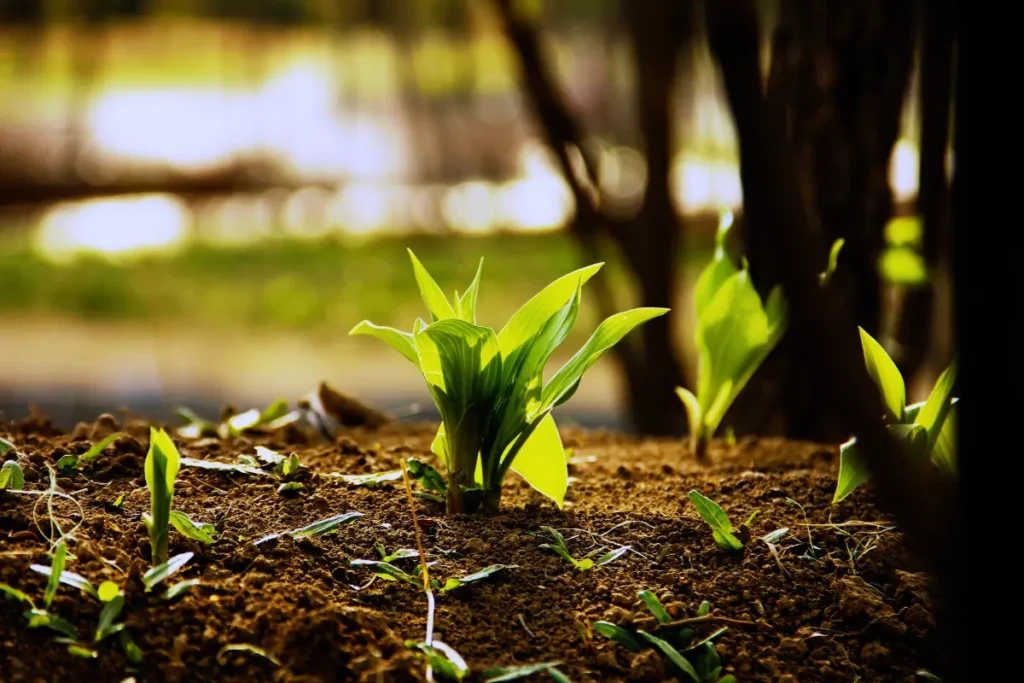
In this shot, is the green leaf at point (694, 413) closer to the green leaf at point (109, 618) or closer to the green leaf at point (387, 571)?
the green leaf at point (387, 571)

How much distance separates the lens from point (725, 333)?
3.62 ft

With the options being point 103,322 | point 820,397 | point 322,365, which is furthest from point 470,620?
point 103,322

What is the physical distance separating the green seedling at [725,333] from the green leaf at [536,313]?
235mm

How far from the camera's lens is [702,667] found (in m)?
0.73

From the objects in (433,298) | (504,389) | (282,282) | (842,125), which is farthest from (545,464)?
(282,282)

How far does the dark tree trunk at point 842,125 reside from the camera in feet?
4.48

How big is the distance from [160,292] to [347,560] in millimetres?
4263

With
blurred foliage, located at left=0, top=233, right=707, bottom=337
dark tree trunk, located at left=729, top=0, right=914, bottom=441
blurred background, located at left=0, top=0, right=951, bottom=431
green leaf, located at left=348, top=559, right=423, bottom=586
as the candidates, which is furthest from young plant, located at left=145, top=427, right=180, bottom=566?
blurred foliage, located at left=0, top=233, right=707, bottom=337

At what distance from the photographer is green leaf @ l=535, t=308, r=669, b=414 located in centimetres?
90

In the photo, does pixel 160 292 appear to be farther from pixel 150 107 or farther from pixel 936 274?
pixel 936 274

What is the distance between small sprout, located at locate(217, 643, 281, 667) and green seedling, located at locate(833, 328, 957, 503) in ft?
1.65

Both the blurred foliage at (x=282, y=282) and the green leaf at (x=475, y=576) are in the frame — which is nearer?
the green leaf at (x=475, y=576)

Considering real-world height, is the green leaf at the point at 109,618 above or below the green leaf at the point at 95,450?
below

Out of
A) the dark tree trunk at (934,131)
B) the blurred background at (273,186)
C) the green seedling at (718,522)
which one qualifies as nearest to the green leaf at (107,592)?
the green seedling at (718,522)
